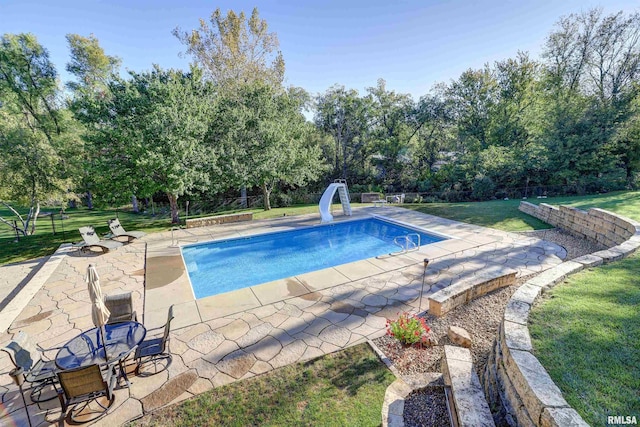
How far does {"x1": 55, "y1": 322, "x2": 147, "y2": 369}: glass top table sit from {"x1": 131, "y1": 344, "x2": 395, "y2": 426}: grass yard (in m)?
0.88

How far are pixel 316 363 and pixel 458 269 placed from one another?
473cm

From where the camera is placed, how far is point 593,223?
838cm

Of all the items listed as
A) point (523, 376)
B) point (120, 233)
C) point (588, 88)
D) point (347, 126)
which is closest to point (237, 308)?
point (523, 376)

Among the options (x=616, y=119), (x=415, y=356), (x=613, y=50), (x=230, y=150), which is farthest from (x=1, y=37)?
(x=613, y=50)

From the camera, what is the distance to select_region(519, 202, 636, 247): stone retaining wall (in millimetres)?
7279

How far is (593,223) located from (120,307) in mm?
12671

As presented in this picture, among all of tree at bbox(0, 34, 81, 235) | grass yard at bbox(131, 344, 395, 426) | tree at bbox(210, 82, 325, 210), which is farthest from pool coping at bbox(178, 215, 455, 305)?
tree at bbox(0, 34, 81, 235)

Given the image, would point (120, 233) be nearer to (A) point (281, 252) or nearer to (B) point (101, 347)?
(A) point (281, 252)

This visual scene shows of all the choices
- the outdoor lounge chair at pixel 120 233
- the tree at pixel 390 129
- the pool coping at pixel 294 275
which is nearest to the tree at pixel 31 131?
the outdoor lounge chair at pixel 120 233

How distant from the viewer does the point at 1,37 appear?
17297 mm

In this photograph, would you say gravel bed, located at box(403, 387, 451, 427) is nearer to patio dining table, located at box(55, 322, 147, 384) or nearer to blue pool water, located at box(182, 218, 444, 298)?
patio dining table, located at box(55, 322, 147, 384)

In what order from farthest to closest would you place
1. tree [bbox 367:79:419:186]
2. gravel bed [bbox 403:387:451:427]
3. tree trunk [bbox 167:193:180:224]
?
tree [bbox 367:79:419:186], tree trunk [bbox 167:193:180:224], gravel bed [bbox 403:387:451:427]

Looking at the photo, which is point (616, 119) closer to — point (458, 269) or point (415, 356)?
point (458, 269)

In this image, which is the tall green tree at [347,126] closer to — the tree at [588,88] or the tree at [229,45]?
the tree at [229,45]
